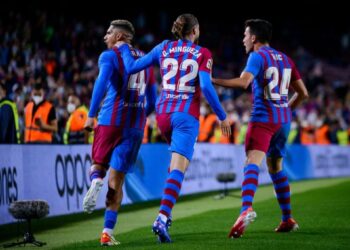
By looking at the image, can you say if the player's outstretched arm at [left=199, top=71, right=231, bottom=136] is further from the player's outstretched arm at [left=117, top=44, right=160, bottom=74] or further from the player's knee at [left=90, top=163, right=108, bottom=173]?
the player's knee at [left=90, top=163, right=108, bottom=173]

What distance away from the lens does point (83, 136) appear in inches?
651

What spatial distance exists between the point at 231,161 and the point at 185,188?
3393 mm

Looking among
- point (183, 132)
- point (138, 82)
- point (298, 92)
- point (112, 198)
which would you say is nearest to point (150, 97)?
point (138, 82)

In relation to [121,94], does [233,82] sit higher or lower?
higher

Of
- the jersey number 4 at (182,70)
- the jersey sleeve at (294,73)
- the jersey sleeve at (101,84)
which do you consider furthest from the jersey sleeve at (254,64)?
the jersey sleeve at (101,84)

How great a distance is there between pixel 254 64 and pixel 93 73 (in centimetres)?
1508

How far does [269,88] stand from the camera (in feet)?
28.5

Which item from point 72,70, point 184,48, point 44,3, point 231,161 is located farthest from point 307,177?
point 184,48

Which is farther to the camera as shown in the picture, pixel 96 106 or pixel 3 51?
pixel 3 51

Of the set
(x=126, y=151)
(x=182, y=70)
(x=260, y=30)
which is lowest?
(x=126, y=151)

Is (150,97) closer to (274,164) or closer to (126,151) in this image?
(126,151)

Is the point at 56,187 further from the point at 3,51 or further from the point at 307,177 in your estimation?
the point at 307,177

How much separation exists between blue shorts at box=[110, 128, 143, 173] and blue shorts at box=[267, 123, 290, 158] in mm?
1541

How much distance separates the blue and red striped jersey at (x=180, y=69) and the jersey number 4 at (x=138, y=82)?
9.5 inches
